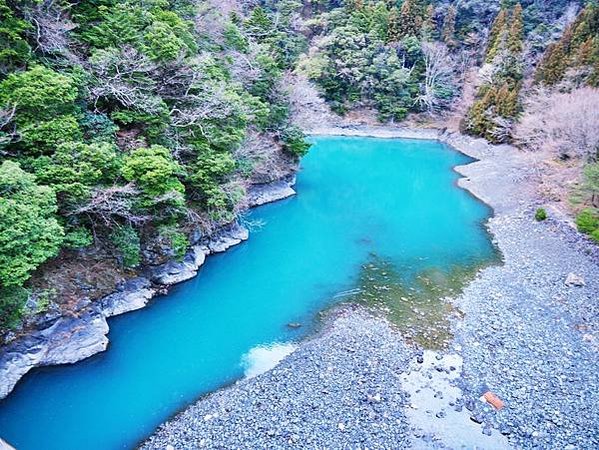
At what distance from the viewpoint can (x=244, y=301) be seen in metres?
17.0

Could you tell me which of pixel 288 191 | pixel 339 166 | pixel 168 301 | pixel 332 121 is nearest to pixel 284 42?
pixel 332 121

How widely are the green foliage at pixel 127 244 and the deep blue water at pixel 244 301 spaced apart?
1924 millimetres

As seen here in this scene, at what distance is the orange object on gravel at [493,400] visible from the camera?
37.3 ft

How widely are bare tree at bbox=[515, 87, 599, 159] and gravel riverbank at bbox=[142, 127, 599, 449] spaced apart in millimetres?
11739

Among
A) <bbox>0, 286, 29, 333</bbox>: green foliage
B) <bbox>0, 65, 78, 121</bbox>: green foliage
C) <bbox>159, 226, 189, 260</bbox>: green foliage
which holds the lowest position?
<bbox>159, 226, 189, 260</bbox>: green foliage

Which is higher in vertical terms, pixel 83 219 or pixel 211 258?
pixel 83 219

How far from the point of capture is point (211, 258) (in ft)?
65.4

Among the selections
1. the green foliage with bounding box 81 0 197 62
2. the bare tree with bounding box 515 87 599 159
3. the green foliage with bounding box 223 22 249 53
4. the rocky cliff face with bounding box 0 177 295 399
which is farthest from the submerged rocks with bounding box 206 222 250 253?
the bare tree with bounding box 515 87 599 159

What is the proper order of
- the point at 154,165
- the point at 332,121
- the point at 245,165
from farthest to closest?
the point at 332,121 < the point at 245,165 < the point at 154,165

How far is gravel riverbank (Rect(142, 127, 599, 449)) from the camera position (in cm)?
1037

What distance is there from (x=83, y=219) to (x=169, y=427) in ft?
23.8

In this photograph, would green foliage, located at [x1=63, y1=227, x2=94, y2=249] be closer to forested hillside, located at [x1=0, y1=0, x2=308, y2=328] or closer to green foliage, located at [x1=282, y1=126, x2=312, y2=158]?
forested hillside, located at [x1=0, y1=0, x2=308, y2=328]

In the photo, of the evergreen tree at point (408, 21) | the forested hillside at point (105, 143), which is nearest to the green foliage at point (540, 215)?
the forested hillside at point (105, 143)

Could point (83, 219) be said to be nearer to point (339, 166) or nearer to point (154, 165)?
point (154, 165)
